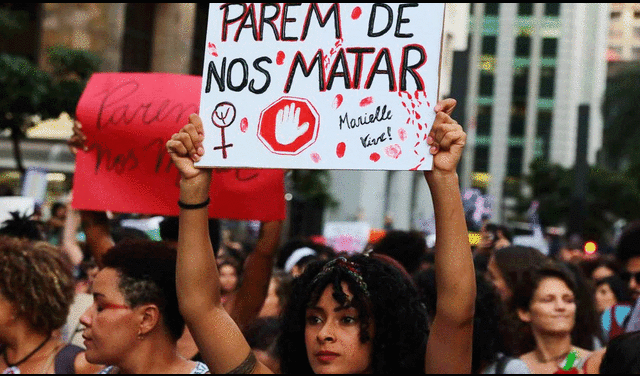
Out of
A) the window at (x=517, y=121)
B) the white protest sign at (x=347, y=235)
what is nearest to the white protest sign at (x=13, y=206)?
the white protest sign at (x=347, y=235)

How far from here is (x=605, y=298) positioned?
7.61 m

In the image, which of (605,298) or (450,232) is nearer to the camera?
(450,232)

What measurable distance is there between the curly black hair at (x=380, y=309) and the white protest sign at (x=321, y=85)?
0.51 m

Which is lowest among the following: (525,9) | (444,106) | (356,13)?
(444,106)

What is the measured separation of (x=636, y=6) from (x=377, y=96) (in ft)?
398

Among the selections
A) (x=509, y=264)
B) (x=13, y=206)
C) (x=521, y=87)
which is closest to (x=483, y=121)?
(x=521, y=87)

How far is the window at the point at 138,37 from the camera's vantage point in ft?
89.7

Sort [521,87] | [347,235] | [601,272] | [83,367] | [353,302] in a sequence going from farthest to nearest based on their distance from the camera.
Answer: [521,87] → [347,235] → [601,272] → [83,367] → [353,302]

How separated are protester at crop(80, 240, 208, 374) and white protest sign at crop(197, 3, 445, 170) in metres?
0.82

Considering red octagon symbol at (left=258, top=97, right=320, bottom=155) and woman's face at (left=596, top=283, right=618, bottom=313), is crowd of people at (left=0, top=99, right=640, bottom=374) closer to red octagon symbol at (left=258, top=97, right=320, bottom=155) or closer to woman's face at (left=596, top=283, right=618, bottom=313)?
red octagon symbol at (left=258, top=97, right=320, bottom=155)

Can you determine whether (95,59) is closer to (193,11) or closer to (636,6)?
(193,11)

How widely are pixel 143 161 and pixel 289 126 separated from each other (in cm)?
156

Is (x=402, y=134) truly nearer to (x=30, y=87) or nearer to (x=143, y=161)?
(x=143, y=161)

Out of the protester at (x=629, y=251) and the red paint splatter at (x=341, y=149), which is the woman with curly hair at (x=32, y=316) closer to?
the red paint splatter at (x=341, y=149)
